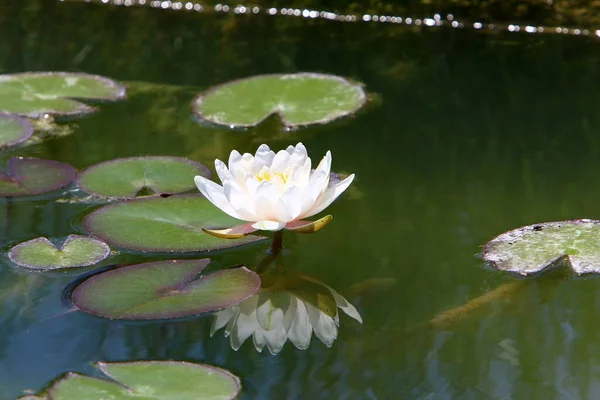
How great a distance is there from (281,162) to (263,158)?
1.2 inches

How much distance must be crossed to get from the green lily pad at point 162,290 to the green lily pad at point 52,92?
0.86 meters

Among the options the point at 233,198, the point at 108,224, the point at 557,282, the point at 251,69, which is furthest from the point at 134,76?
the point at 557,282

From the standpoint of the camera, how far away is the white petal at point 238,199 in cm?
142

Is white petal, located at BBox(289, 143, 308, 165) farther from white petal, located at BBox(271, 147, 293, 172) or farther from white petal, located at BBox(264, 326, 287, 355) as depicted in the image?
white petal, located at BBox(264, 326, 287, 355)

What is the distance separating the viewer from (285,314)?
140cm

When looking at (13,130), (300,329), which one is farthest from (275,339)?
(13,130)

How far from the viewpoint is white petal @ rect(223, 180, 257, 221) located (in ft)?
4.66

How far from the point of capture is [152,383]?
1191 mm

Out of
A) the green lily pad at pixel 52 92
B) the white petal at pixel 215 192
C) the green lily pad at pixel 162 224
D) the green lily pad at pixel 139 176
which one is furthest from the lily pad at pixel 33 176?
the white petal at pixel 215 192

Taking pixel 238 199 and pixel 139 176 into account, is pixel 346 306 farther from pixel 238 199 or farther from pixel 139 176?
pixel 139 176

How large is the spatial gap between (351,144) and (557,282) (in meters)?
0.69

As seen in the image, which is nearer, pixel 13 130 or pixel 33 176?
pixel 33 176

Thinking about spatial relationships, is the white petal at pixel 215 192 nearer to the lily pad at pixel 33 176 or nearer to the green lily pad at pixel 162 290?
the green lily pad at pixel 162 290

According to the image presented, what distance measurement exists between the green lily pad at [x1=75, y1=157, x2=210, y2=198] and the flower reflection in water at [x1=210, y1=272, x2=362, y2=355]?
0.38m
